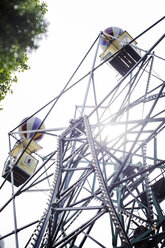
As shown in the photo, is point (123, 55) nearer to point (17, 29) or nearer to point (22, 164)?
point (17, 29)

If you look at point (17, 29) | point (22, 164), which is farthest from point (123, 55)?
point (22, 164)

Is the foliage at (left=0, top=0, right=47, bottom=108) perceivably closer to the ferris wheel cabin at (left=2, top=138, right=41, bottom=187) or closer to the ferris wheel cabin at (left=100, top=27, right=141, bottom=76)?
the ferris wheel cabin at (left=100, top=27, right=141, bottom=76)

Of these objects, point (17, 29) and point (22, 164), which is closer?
point (17, 29)

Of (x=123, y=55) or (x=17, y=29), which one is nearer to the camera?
(x=17, y=29)

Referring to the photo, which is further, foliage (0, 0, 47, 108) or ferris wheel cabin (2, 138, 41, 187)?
ferris wheel cabin (2, 138, 41, 187)

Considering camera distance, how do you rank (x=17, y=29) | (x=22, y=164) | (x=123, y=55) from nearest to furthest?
(x=17, y=29)
(x=123, y=55)
(x=22, y=164)

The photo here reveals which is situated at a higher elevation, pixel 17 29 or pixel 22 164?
pixel 17 29

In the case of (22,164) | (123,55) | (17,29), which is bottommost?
(22,164)

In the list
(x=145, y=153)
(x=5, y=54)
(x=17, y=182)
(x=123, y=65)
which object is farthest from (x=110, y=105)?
(x=17, y=182)

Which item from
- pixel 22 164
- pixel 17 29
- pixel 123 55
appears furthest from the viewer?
pixel 22 164

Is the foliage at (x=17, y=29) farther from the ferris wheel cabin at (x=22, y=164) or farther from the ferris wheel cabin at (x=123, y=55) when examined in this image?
the ferris wheel cabin at (x=22, y=164)

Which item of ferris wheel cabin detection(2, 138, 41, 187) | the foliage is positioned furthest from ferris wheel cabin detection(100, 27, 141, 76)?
ferris wheel cabin detection(2, 138, 41, 187)

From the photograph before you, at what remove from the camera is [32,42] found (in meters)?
4.15

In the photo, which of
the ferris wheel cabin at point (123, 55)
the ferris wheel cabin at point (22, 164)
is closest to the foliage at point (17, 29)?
the ferris wheel cabin at point (123, 55)
